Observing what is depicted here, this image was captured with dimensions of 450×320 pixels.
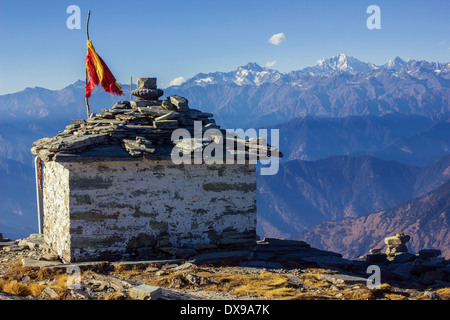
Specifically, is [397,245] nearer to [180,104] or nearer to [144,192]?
[180,104]

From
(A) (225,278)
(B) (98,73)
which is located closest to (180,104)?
(B) (98,73)

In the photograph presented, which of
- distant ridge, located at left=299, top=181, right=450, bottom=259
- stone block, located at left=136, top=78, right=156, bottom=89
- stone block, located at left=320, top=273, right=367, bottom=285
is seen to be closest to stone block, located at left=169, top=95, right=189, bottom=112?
stone block, located at left=136, top=78, right=156, bottom=89

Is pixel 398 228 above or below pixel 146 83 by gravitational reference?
below

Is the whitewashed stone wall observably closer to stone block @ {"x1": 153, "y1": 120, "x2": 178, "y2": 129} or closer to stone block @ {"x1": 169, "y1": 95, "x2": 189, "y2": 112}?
stone block @ {"x1": 153, "y1": 120, "x2": 178, "y2": 129}

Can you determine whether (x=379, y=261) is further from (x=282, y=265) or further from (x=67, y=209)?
(x=67, y=209)

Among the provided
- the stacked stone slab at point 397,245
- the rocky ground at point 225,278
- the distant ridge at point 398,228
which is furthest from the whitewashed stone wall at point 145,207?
the distant ridge at point 398,228

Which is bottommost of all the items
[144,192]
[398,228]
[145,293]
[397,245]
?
[398,228]
